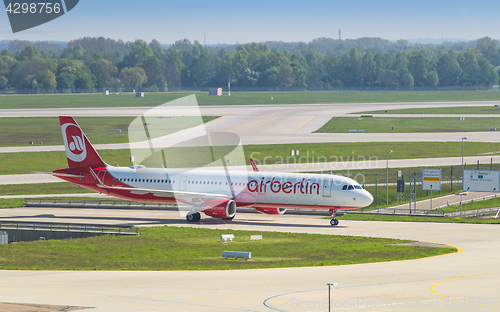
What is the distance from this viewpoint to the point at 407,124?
154000 millimetres

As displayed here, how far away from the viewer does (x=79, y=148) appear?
209ft

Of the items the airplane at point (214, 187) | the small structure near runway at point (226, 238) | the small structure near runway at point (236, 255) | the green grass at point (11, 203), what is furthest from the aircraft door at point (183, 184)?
the small structure near runway at point (236, 255)

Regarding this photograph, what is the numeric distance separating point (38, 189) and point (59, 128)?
2627 inches

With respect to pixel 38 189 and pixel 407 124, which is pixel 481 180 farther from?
pixel 407 124

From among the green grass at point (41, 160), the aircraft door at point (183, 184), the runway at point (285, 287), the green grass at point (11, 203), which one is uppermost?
the aircraft door at point (183, 184)

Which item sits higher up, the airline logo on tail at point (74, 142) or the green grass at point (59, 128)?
the airline logo on tail at point (74, 142)

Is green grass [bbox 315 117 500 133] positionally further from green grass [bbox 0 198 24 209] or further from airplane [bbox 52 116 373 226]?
airplane [bbox 52 116 373 226]

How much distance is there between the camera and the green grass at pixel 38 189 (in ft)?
259

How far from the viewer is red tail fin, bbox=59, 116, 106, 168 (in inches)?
2504

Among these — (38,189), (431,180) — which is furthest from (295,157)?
(38,189)

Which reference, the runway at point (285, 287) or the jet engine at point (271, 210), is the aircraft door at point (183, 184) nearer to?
the jet engine at point (271, 210)

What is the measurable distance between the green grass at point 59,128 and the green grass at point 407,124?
33848 mm

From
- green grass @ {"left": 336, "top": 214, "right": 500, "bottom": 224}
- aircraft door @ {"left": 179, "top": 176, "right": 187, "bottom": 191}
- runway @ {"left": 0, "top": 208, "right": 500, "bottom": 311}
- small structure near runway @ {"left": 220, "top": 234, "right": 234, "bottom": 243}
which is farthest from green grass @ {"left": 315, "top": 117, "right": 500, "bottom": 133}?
runway @ {"left": 0, "top": 208, "right": 500, "bottom": 311}

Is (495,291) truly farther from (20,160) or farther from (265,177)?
(20,160)
